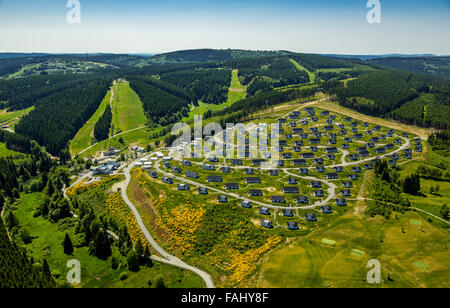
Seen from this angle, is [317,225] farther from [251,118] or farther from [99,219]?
[251,118]

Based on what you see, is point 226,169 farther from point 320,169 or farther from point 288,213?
point 320,169

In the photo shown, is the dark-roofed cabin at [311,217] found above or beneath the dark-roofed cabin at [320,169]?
beneath

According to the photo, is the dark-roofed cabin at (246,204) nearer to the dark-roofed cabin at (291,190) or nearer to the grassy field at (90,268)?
the dark-roofed cabin at (291,190)

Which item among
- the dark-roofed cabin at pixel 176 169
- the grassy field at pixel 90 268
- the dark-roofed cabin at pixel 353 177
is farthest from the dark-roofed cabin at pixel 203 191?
the dark-roofed cabin at pixel 353 177

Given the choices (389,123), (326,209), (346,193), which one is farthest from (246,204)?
(389,123)

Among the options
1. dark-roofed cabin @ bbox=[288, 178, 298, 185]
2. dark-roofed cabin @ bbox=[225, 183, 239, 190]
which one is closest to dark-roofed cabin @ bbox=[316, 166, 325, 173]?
dark-roofed cabin @ bbox=[288, 178, 298, 185]

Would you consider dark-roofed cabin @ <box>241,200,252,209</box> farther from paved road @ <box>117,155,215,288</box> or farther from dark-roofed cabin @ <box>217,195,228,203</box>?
paved road @ <box>117,155,215,288</box>
